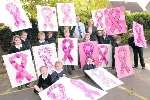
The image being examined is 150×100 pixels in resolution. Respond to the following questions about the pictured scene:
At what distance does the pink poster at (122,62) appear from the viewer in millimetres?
13852

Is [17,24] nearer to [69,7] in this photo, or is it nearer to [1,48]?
[69,7]

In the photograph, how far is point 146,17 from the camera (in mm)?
24391

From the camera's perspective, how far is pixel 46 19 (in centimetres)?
1389

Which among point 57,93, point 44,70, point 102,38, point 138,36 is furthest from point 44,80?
point 138,36

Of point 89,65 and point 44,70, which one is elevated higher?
point 44,70

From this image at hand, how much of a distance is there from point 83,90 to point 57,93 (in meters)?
0.89

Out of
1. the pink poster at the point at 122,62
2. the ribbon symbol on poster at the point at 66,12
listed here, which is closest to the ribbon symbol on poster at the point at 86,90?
the pink poster at the point at 122,62

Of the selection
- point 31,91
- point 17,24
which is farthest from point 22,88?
point 17,24

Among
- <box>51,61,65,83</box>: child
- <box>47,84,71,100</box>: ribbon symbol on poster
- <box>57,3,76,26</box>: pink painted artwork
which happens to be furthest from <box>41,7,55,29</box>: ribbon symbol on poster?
<box>47,84,71,100</box>: ribbon symbol on poster

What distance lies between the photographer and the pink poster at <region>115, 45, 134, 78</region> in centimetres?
1385

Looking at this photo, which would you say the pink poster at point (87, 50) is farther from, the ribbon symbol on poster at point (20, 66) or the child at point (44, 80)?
the child at point (44, 80)

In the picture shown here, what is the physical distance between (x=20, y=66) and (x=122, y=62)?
12.0 feet

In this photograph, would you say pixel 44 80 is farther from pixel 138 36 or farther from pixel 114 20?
pixel 138 36

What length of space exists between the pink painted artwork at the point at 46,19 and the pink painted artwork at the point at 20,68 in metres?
1.56
